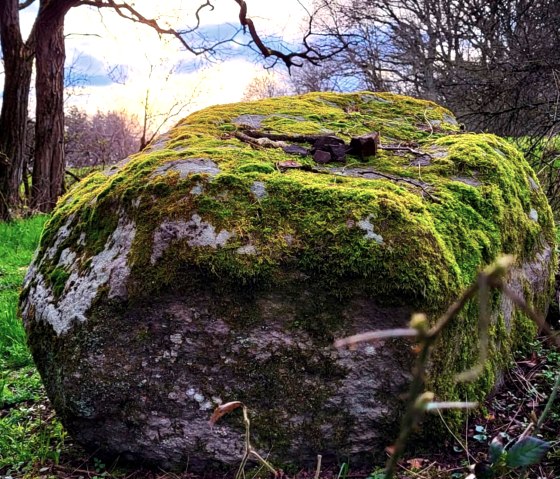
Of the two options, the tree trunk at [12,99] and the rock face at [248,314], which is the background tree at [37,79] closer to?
the tree trunk at [12,99]

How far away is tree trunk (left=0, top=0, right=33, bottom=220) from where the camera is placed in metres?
10.2

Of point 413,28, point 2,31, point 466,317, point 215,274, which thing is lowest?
point 466,317

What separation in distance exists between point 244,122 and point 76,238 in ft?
5.15

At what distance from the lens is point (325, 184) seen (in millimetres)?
2719

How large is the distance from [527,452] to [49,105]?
452 inches

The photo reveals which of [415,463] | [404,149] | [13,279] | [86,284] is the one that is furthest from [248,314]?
[13,279]

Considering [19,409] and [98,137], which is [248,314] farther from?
[98,137]

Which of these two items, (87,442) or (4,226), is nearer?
(87,442)

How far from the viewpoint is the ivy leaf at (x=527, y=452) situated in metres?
1.06

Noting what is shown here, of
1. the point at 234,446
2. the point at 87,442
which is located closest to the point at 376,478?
the point at 234,446

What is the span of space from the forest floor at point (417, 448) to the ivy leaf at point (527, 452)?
0.96 meters

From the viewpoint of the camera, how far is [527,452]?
106 cm

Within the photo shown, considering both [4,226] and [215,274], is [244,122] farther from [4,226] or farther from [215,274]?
[4,226]

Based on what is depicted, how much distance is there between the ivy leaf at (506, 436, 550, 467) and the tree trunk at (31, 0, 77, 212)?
10.7m
